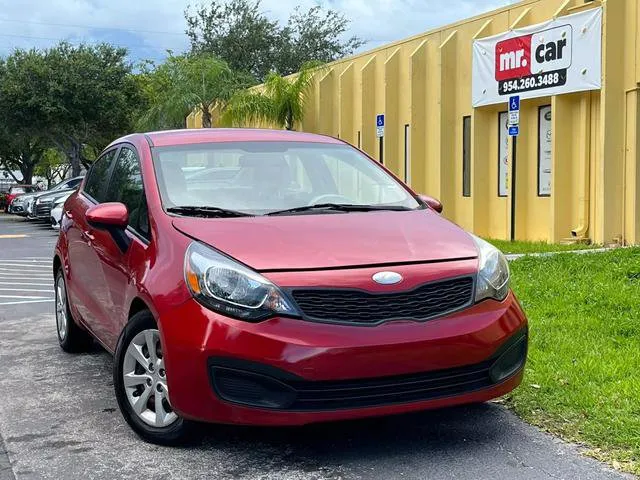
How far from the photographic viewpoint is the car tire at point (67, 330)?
252 inches

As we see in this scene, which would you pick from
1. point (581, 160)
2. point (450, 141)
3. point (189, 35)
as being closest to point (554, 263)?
point (581, 160)

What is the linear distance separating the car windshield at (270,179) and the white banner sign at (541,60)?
28.4 ft

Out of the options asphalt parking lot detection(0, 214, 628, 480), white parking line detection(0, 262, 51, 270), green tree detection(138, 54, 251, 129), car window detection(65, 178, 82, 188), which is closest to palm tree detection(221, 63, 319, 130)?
green tree detection(138, 54, 251, 129)

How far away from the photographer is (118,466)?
13.1 ft

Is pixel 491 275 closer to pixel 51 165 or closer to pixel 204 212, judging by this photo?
pixel 204 212

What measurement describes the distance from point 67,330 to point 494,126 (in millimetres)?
11475

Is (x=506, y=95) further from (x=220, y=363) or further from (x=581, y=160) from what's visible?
(x=220, y=363)

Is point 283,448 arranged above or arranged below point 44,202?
below

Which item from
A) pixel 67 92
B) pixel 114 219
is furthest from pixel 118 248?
pixel 67 92

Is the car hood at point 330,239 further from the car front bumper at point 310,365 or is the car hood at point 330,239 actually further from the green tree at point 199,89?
the green tree at point 199,89

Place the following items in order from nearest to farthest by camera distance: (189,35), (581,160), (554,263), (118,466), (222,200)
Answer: (118,466) → (222,200) → (554,263) → (581,160) → (189,35)

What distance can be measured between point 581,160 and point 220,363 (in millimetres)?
11170

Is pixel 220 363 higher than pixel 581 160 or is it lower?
lower

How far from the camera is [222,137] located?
5.41 metres
